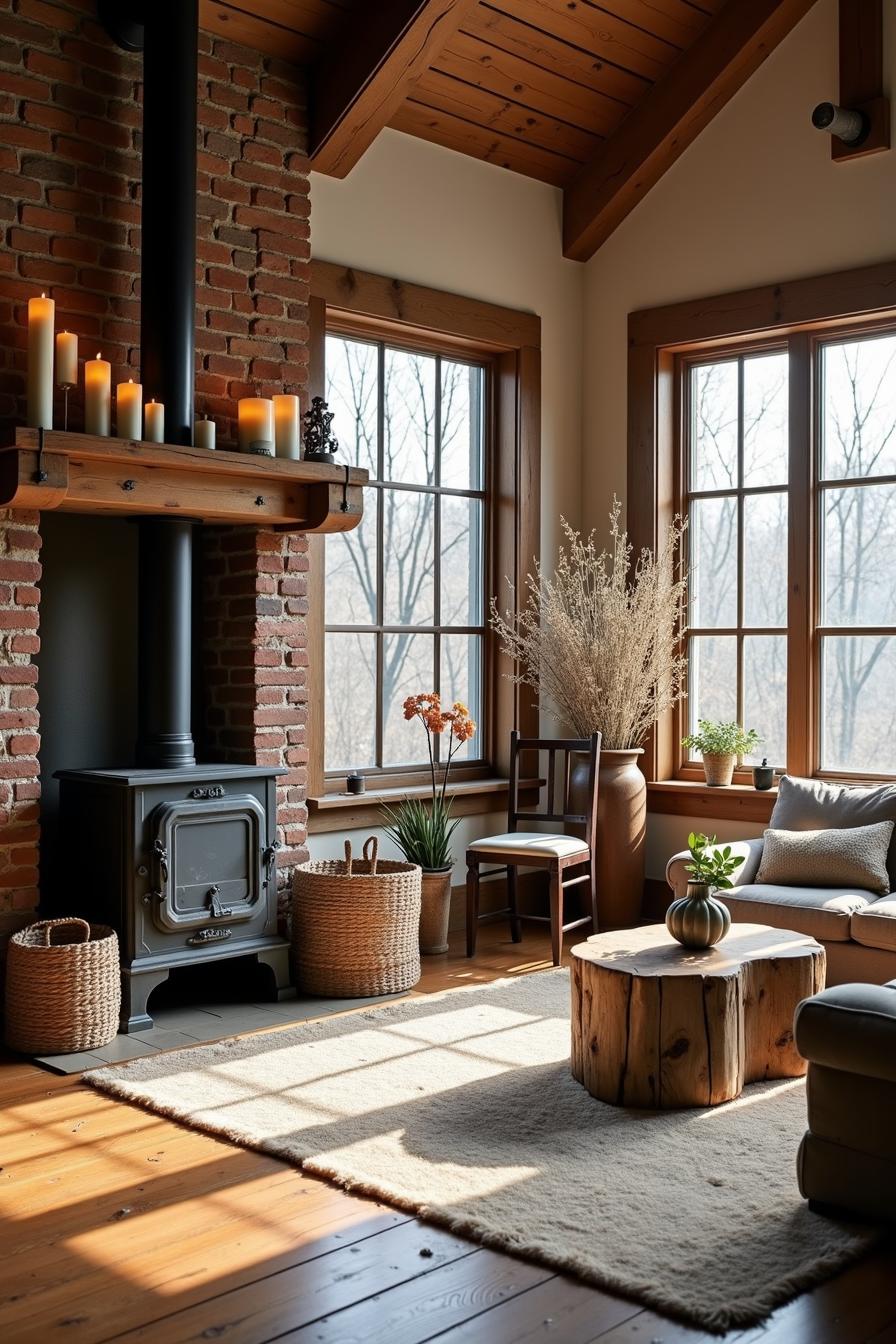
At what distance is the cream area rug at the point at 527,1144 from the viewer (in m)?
2.65

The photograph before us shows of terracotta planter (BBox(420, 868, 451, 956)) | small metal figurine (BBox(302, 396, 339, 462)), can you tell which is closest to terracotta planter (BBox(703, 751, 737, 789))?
terracotta planter (BBox(420, 868, 451, 956))

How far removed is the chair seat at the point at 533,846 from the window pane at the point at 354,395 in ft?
5.36

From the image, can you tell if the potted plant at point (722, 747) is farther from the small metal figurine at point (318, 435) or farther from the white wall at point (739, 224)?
the small metal figurine at point (318, 435)

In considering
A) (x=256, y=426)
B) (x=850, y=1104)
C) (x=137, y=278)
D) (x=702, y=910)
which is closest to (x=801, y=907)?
(x=702, y=910)

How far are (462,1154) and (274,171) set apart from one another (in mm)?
3533

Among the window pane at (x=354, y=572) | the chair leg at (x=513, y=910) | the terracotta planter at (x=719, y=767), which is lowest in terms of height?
the chair leg at (x=513, y=910)

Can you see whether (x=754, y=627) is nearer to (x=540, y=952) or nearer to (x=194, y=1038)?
(x=540, y=952)

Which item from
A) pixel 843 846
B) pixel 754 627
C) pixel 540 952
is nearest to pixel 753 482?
pixel 754 627

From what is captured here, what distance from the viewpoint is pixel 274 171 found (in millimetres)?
4973

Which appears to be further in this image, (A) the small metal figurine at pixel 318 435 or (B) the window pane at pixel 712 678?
(B) the window pane at pixel 712 678

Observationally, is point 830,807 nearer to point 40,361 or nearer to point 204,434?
point 204,434

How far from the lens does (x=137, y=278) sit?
4.58m

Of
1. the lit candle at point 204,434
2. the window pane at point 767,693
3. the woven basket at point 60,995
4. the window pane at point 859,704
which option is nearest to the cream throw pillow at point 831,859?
the window pane at point 859,704

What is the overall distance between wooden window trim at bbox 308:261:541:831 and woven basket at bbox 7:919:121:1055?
1.33 metres
